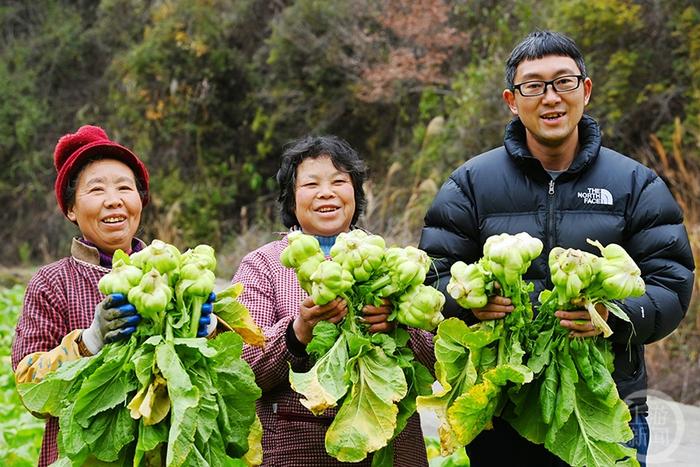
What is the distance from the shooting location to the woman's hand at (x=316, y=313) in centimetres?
259

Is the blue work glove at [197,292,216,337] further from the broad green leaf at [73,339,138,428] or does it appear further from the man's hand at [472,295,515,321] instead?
the man's hand at [472,295,515,321]

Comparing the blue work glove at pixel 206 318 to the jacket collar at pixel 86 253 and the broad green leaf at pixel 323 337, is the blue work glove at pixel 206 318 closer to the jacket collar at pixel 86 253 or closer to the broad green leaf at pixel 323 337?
the broad green leaf at pixel 323 337

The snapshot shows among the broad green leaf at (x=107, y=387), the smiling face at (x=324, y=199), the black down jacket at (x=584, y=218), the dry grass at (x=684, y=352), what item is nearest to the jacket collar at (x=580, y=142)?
the black down jacket at (x=584, y=218)

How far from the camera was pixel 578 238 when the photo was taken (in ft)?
9.42

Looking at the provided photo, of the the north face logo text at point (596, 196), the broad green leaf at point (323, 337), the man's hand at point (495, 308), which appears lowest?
the broad green leaf at point (323, 337)

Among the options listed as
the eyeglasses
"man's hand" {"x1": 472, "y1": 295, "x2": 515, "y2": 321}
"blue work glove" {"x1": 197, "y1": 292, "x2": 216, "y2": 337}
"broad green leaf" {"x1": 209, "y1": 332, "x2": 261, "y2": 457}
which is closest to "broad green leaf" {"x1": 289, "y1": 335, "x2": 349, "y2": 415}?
"broad green leaf" {"x1": 209, "y1": 332, "x2": 261, "y2": 457}

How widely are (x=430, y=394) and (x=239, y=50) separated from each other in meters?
11.1

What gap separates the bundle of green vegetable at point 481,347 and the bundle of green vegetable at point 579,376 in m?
0.06

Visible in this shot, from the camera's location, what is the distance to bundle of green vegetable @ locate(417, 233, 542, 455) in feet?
8.23

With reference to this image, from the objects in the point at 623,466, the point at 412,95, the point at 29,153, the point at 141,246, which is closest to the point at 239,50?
the point at 412,95

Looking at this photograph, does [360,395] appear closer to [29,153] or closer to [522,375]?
[522,375]

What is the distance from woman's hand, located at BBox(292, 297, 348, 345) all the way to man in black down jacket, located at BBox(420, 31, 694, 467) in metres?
0.37

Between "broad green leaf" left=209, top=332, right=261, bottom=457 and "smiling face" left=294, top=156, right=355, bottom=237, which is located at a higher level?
"smiling face" left=294, top=156, right=355, bottom=237

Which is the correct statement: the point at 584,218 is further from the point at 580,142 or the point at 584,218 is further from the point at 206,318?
the point at 206,318
